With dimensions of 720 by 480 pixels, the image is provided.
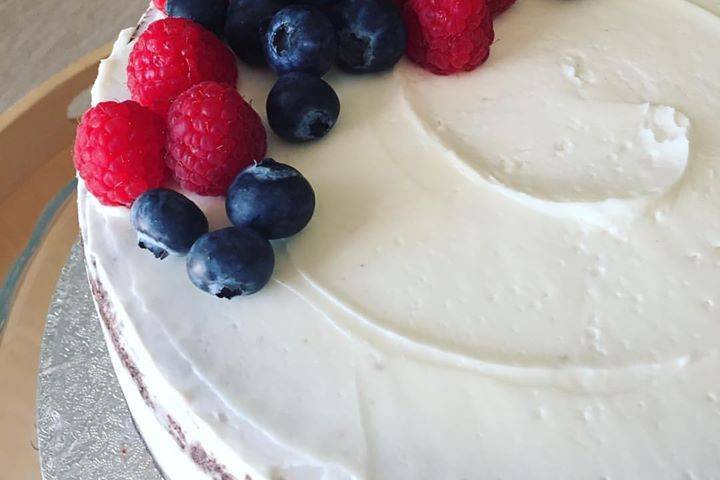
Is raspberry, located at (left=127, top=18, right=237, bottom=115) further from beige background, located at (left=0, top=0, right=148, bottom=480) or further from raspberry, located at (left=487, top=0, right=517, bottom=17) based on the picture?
beige background, located at (left=0, top=0, right=148, bottom=480)

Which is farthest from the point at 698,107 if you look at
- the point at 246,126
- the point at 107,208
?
the point at 107,208

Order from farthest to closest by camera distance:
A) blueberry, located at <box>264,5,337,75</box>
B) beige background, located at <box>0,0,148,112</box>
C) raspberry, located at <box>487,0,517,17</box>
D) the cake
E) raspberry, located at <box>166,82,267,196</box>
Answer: beige background, located at <box>0,0,148,112</box>
raspberry, located at <box>487,0,517,17</box>
blueberry, located at <box>264,5,337,75</box>
raspberry, located at <box>166,82,267,196</box>
the cake

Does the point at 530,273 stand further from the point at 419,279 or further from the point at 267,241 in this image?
the point at 267,241

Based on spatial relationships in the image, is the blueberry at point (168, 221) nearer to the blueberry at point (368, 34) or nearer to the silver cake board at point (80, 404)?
the blueberry at point (368, 34)

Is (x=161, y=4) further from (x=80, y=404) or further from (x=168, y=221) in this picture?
(x=80, y=404)

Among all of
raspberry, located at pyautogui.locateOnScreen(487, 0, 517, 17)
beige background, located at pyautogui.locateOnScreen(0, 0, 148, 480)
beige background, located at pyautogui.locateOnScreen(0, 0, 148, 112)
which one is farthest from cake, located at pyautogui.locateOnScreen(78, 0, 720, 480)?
beige background, located at pyautogui.locateOnScreen(0, 0, 148, 112)
